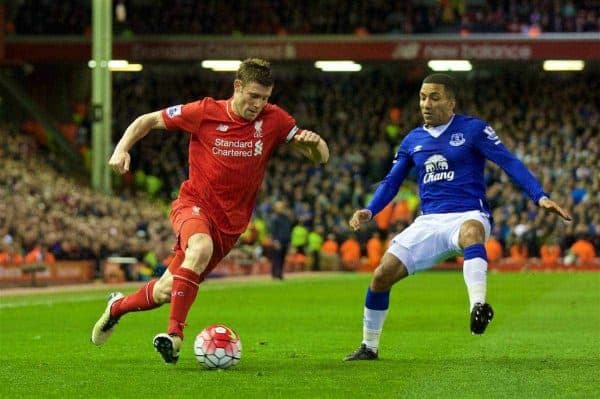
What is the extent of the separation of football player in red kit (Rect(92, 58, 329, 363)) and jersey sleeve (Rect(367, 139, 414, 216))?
35.6 inches

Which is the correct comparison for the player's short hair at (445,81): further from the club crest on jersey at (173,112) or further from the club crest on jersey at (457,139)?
the club crest on jersey at (173,112)

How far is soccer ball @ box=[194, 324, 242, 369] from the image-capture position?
10.2m

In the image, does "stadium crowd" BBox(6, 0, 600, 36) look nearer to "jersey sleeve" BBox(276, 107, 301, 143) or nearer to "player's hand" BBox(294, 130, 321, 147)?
"jersey sleeve" BBox(276, 107, 301, 143)

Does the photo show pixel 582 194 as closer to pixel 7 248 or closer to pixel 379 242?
pixel 379 242

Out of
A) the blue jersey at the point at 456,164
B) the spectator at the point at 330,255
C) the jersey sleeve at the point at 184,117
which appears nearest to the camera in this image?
the jersey sleeve at the point at 184,117

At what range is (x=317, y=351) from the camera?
1241cm

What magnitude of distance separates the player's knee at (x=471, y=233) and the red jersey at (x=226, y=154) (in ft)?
5.15

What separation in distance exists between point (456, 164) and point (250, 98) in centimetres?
190

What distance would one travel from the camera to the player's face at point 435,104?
11281 millimetres

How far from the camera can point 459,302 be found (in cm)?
2223

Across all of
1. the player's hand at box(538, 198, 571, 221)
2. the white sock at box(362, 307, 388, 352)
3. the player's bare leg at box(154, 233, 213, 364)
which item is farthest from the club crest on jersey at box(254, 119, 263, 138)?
the player's hand at box(538, 198, 571, 221)

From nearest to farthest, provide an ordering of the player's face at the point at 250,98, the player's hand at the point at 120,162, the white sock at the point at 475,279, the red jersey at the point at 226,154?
the player's hand at the point at 120,162
the white sock at the point at 475,279
the player's face at the point at 250,98
the red jersey at the point at 226,154

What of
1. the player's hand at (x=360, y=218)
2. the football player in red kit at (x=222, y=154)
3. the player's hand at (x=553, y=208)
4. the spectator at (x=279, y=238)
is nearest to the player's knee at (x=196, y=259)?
the football player in red kit at (x=222, y=154)

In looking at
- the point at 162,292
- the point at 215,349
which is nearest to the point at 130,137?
the point at 162,292
